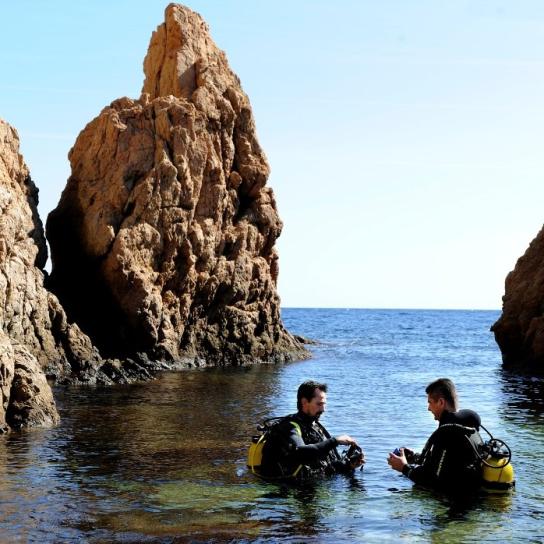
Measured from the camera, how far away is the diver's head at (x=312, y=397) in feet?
43.2

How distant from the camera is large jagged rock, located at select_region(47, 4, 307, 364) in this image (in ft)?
125

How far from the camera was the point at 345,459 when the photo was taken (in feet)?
47.1

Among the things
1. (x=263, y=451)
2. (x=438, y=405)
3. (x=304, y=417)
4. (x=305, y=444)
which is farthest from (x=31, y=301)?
(x=438, y=405)

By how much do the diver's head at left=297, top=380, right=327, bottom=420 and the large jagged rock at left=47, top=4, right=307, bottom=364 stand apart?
81.6 feet

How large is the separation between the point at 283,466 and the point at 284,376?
78.5 ft

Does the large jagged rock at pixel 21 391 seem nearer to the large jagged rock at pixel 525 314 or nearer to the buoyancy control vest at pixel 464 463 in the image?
the buoyancy control vest at pixel 464 463

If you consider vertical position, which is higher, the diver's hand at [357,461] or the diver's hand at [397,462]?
the diver's hand at [397,462]

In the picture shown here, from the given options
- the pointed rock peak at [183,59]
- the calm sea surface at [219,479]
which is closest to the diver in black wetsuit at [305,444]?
the calm sea surface at [219,479]

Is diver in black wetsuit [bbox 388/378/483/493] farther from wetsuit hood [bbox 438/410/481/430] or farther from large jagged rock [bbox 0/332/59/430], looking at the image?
large jagged rock [bbox 0/332/59/430]

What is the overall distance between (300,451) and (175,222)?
28055mm

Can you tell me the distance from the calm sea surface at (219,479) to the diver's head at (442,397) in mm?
1499

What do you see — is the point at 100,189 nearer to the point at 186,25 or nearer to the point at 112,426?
the point at 186,25

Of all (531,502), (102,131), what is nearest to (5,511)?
(531,502)

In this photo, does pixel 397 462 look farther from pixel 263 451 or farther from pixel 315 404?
pixel 263 451
